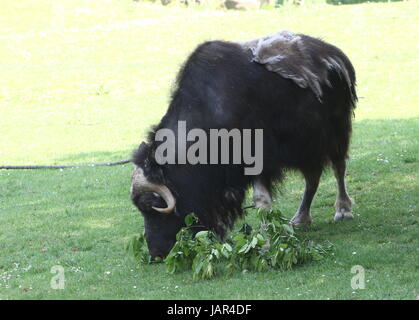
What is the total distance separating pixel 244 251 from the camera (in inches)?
244

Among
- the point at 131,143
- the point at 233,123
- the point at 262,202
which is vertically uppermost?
the point at 233,123

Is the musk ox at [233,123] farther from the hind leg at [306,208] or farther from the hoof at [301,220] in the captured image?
the hoof at [301,220]

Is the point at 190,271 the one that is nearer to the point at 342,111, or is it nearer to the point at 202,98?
the point at 202,98

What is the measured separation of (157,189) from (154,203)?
0.13 metres

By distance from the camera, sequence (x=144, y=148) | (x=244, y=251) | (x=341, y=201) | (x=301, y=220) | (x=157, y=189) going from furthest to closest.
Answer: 1. (x=341, y=201)
2. (x=301, y=220)
3. (x=144, y=148)
4. (x=157, y=189)
5. (x=244, y=251)

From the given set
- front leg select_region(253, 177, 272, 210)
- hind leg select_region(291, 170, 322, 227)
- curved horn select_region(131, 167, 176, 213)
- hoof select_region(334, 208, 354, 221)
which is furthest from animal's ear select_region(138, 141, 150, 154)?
hoof select_region(334, 208, 354, 221)

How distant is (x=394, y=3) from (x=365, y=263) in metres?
18.8

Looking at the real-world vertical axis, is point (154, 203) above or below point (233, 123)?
below

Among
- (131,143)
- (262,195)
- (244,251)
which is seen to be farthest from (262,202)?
(131,143)

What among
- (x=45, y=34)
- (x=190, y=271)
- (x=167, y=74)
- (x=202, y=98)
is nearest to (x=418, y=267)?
(x=190, y=271)

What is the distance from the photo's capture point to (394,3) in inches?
928

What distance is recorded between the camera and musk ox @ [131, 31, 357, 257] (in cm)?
651

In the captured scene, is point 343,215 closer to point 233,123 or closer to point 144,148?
point 233,123

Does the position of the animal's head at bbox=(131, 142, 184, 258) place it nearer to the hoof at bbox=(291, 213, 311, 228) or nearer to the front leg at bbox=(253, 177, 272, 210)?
the front leg at bbox=(253, 177, 272, 210)
